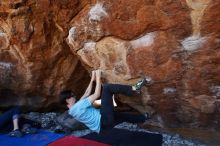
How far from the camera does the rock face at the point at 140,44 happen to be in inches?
155

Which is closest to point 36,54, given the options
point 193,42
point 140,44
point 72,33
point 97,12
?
point 72,33

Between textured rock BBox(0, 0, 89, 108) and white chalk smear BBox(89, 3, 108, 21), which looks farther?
textured rock BBox(0, 0, 89, 108)

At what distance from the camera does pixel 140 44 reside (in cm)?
424

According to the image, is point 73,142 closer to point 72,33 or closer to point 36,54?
point 72,33

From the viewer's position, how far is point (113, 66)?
4.52m

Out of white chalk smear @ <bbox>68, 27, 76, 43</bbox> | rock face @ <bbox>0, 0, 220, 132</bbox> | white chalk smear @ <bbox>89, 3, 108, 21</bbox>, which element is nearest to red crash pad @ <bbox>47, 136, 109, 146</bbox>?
rock face @ <bbox>0, 0, 220, 132</bbox>

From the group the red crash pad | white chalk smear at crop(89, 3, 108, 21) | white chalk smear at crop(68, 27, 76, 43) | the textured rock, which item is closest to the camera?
white chalk smear at crop(89, 3, 108, 21)

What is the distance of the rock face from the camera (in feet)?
12.9

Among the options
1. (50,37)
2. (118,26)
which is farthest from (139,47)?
(50,37)

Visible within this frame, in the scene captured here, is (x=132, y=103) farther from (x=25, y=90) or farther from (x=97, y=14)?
(x=25, y=90)

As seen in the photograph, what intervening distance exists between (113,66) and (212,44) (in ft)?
4.06

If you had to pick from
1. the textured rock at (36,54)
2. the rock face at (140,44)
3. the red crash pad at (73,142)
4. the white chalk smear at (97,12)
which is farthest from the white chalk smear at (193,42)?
the red crash pad at (73,142)

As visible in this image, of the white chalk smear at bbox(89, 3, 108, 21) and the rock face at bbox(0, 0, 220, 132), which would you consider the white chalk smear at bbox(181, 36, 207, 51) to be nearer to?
the rock face at bbox(0, 0, 220, 132)

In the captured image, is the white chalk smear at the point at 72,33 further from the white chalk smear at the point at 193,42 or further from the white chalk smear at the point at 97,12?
the white chalk smear at the point at 193,42
